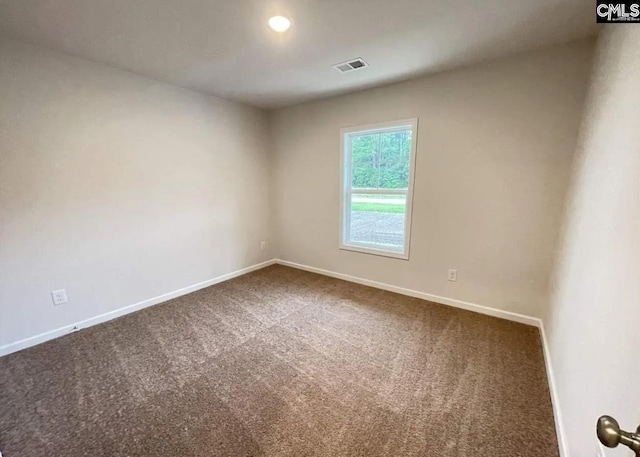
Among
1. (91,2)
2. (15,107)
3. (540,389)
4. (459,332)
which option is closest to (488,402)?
(540,389)

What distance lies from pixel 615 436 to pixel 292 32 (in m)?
2.41

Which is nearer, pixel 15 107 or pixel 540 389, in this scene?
pixel 540 389

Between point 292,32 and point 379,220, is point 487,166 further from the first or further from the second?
point 292,32

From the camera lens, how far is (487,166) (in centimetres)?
252

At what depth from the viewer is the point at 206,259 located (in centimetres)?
346

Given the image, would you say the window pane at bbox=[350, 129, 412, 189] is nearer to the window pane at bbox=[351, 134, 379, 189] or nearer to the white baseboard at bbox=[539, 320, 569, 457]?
the window pane at bbox=[351, 134, 379, 189]

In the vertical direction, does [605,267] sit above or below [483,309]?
above

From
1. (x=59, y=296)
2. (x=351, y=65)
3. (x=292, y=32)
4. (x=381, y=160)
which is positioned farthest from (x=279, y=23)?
(x=59, y=296)

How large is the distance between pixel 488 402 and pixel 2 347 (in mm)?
3579

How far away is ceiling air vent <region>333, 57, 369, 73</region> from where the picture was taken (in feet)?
7.78

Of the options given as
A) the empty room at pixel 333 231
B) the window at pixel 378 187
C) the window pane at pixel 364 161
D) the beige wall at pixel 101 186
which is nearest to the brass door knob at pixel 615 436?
the empty room at pixel 333 231

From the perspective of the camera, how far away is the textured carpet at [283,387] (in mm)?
1404

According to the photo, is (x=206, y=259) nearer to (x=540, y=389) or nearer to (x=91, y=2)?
(x=91, y=2)

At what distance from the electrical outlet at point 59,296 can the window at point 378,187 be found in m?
2.90
